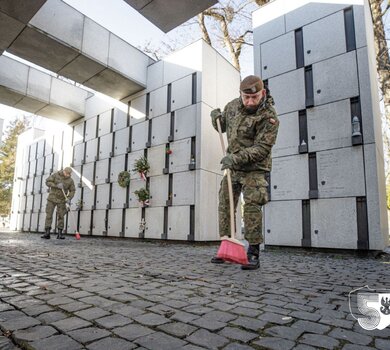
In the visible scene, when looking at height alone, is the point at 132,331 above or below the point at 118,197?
below

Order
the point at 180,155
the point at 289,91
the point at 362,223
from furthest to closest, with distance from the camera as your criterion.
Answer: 1. the point at 180,155
2. the point at 289,91
3. the point at 362,223

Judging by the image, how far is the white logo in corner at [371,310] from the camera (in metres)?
1.55

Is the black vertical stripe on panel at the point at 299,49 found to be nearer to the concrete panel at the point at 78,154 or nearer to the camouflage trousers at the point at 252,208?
the camouflage trousers at the point at 252,208

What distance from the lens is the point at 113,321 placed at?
4.96 feet

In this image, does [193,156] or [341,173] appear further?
[193,156]

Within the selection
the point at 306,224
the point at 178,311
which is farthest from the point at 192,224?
the point at 178,311

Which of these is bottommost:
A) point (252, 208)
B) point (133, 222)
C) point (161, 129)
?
point (133, 222)

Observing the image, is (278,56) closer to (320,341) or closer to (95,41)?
(95,41)

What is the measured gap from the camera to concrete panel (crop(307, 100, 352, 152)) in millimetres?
5270

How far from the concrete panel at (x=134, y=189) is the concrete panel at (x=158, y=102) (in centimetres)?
204

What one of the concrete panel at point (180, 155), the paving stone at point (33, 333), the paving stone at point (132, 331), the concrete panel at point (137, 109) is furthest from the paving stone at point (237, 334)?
the concrete panel at point (137, 109)

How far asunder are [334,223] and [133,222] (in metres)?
5.73

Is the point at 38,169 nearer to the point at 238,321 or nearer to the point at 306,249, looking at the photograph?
the point at 306,249

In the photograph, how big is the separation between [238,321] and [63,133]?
13290mm
